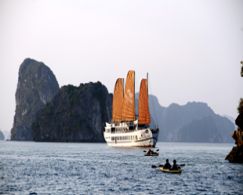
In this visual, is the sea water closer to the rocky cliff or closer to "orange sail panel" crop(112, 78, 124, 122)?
the rocky cliff

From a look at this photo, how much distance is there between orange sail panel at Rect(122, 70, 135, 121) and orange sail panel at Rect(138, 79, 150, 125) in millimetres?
5865

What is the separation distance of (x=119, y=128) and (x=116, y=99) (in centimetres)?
963

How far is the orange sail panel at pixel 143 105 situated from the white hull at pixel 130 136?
9.84 ft

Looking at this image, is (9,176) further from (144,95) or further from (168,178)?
(144,95)

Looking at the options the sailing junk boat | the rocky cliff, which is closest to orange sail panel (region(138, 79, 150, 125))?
the sailing junk boat

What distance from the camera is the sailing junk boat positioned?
150 m

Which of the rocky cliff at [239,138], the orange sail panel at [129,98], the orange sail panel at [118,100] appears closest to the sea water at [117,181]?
the rocky cliff at [239,138]

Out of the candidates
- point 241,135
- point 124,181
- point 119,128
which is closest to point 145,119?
point 119,128

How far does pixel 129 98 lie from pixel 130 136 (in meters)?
11.2

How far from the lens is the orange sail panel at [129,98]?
156 m

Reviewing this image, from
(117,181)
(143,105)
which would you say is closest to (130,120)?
(143,105)

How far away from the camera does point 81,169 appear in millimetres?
74500

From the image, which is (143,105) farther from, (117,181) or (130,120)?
(117,181)

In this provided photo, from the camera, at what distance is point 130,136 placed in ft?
517
